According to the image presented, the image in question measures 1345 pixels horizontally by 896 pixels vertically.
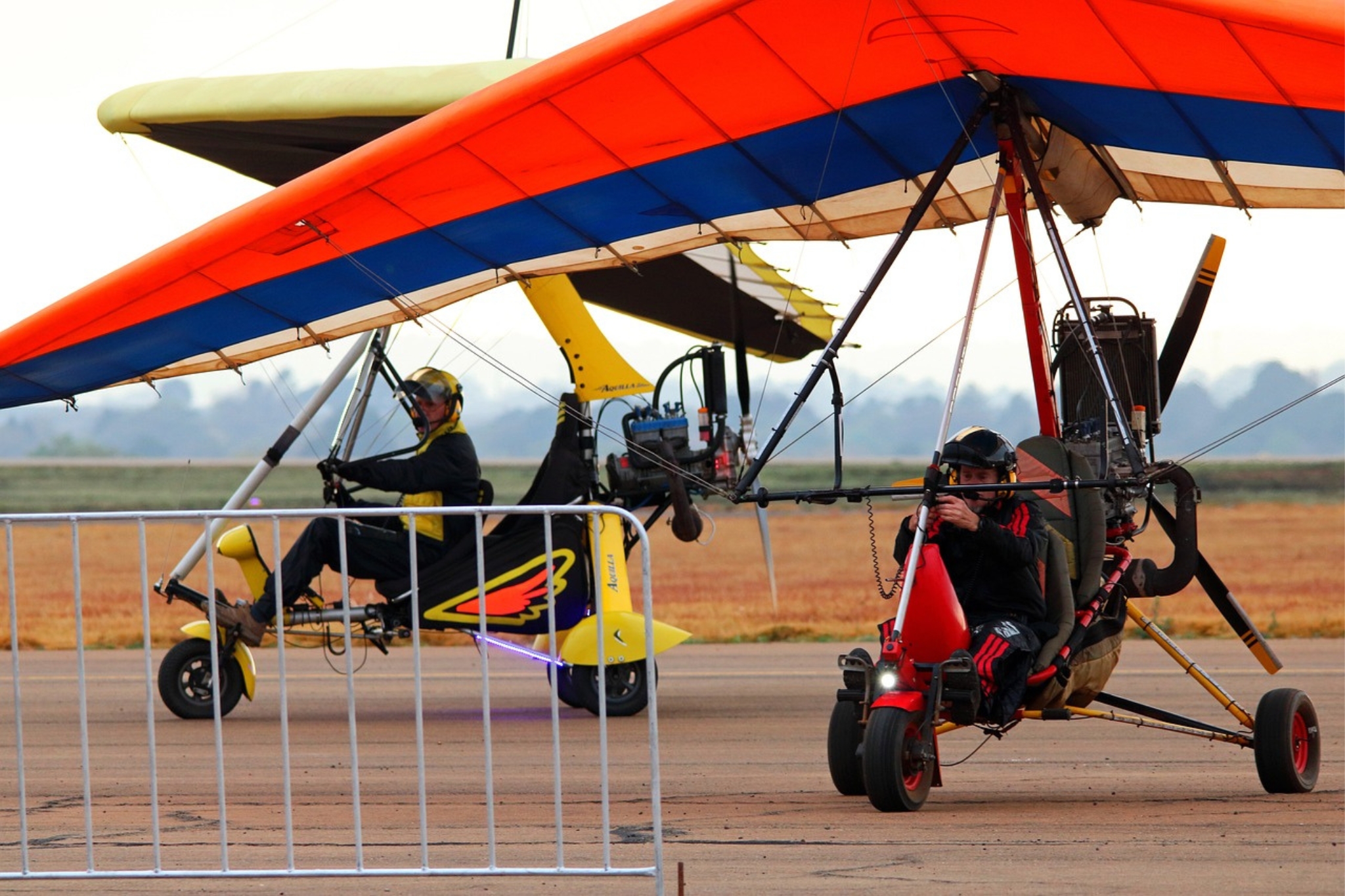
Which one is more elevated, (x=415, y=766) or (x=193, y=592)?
(x=193, y=592)

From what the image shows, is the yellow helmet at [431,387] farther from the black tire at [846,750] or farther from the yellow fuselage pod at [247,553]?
→ the black tire at [846,750]

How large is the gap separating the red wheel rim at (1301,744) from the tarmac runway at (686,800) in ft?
0.52

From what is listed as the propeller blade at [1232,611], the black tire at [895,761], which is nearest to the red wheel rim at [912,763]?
the black tire at [895,761]

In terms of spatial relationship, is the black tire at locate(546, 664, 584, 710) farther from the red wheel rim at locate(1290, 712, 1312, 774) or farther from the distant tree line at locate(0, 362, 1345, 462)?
the distant tree line at locate(0, 362, 1345, 462)

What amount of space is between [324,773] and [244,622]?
1840 mm

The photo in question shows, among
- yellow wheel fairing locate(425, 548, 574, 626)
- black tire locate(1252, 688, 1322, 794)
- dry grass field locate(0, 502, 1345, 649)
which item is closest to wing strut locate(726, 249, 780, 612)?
dry grass field locate(0, 502, 1345, 649)

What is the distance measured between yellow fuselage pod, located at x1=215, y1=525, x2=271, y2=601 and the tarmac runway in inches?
32.1

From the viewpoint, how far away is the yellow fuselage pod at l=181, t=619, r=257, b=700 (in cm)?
935

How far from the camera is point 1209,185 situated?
8.10 metres

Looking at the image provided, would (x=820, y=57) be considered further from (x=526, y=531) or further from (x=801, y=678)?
(x=801, y=678)

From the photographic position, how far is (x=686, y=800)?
6.69 m

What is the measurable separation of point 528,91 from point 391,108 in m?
3.31

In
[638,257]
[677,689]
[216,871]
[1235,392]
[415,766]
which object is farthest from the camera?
[1235,392]

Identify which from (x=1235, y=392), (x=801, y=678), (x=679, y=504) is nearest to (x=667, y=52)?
(x=679, y=504)
